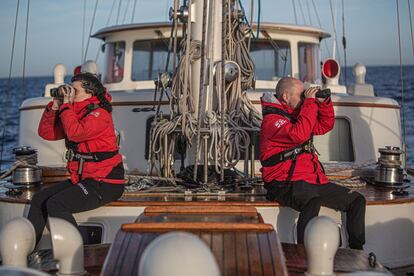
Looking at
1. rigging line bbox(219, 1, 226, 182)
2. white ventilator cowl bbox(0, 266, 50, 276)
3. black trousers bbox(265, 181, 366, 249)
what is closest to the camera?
white ventilator cowl bbox(0, 266, 50, 276)

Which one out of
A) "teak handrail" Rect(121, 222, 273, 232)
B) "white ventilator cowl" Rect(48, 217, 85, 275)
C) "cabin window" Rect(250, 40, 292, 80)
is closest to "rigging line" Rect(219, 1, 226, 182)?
"teak handrail" Rect(121, 222, 273, 232)

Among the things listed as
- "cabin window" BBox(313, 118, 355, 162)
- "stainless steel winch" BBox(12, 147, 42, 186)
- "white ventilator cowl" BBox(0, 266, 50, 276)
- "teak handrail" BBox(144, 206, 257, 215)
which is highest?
"cabin window" BBox(313, 118, 355, 162)

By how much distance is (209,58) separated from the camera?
598 cm

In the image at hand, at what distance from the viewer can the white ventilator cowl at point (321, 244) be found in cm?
360

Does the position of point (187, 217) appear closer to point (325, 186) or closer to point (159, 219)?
point (159, 219)

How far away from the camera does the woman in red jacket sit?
4.96 metres

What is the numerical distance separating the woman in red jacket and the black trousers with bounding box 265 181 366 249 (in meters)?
1.29

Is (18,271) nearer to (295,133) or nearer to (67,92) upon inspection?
(67,92)

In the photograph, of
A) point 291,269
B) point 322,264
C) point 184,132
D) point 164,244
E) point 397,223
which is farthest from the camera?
point 184,132

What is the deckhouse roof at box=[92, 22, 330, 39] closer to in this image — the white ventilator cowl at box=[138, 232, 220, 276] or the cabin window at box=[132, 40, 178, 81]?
the cabin window at box=[132, 40, 178, 81]

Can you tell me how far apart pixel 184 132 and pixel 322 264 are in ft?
7.88

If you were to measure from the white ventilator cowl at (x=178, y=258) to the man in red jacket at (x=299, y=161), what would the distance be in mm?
2522

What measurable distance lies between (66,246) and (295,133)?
2017 millimetres

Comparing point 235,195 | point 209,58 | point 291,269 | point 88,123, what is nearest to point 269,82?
point 209,58
